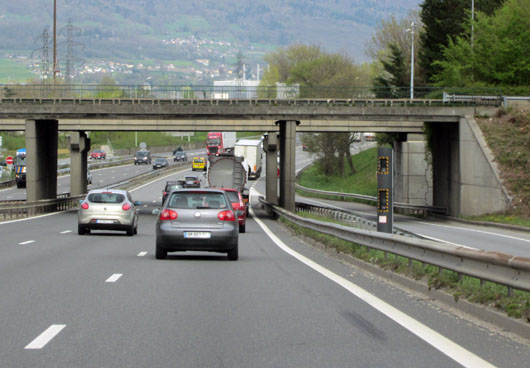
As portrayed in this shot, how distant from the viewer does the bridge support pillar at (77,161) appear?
69.6 meters

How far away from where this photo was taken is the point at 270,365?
8.59 metres

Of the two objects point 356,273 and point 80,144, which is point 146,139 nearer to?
point 80,144

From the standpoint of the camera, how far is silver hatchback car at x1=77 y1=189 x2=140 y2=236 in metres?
31.0

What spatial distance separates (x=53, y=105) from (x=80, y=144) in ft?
45.4

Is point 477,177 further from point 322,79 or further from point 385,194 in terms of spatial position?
point 322,79

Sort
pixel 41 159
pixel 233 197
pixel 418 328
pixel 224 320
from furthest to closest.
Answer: pixel 41 159 < pixel 233 197 < pixel 224 320 < pixel 418 328

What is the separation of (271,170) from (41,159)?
18.3 metres

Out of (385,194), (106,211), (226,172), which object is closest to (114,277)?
(385,194)

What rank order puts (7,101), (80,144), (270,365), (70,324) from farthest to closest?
(80,144) < (7,101) < (70,324) < (270,365)

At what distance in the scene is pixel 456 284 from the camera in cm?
1345

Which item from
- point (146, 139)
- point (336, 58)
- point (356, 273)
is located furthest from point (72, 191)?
point (146, 139)

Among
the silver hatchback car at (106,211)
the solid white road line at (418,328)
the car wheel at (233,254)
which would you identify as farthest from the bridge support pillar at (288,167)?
the solid white road line at (418,328)

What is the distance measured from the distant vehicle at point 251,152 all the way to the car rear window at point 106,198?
223 feet

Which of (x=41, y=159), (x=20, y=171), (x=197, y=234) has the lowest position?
(x=20, y=171)
